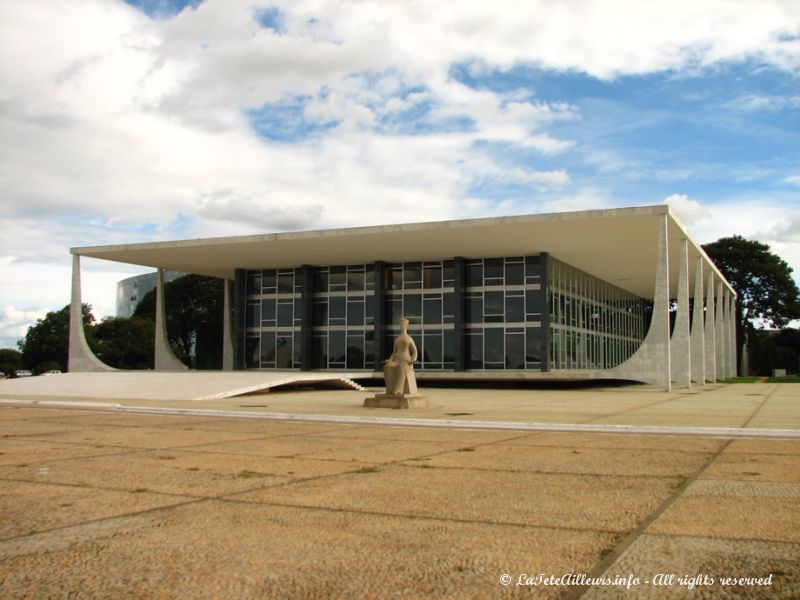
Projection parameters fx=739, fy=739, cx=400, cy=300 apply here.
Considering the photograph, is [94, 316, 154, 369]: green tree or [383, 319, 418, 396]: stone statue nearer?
[383, 319, 418, 396]: stone statue

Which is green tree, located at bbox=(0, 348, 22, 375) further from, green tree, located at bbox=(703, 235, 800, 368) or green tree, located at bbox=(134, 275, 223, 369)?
green tree, located at bbox=(703, 235, 800, 368)

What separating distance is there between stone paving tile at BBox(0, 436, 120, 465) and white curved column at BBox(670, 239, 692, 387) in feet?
100

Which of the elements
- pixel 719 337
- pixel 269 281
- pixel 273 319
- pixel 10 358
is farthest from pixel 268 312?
pixel 10 358

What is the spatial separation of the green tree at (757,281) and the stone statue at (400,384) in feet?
189

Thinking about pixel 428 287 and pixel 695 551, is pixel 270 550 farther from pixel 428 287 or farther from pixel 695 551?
pixel 428 287

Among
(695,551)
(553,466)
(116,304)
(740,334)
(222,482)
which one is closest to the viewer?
(695,551)

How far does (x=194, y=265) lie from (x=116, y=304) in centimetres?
10967

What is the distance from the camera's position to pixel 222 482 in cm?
791

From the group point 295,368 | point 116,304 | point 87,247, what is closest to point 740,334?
point 295,368

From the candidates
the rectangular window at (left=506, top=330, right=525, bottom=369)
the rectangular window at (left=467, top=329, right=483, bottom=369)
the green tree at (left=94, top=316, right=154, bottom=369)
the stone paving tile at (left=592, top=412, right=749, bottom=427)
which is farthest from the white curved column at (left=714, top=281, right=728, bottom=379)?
the green tree at (left=94, top=316, right=154, bottom=369)

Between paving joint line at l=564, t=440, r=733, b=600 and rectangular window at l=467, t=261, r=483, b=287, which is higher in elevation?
rectangular window at l=467, t=261, r=483, b=287

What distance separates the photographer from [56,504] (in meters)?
6.68

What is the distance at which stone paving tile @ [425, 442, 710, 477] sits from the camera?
8.86 m

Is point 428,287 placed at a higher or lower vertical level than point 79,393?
higher
